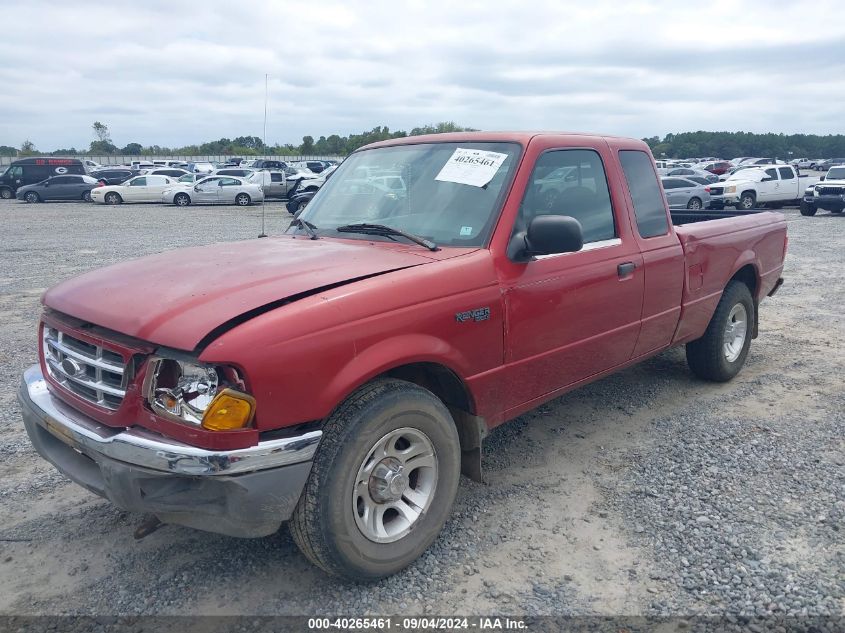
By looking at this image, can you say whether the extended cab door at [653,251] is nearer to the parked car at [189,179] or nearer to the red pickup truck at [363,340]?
the red pickup truck at [363,340]

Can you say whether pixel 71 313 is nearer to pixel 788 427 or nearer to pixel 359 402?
pixel 359 402

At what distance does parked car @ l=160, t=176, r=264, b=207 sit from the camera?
96.2 feet

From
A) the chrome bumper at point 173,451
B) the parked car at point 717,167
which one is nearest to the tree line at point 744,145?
the parked car at point 717,167

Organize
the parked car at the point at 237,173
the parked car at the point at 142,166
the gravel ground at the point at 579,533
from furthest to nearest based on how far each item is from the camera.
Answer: the parked car at the point at 142,166 < the parked car at the point at 237,173 < the gravel ground at the point at 579,533

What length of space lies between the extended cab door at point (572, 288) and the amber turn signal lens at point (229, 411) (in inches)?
55.6

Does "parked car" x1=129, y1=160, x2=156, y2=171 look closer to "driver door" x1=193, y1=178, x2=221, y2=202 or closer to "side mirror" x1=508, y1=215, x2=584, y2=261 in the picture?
"driver door" x1=193, y1=178, x2=221, y2=202

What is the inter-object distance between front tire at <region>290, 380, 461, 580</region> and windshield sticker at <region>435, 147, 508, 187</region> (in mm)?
1285

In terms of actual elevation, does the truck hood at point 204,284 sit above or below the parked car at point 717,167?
below

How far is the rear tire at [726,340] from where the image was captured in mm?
5285

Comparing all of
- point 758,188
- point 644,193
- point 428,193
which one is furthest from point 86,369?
point 758,188

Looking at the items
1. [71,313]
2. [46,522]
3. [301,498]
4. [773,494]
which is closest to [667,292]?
[773,494]

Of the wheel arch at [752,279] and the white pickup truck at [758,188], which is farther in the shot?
the white pickup truck at [758,188]

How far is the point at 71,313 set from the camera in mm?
2904

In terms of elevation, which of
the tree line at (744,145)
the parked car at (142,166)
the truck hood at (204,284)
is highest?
the tree line at (744,145)
